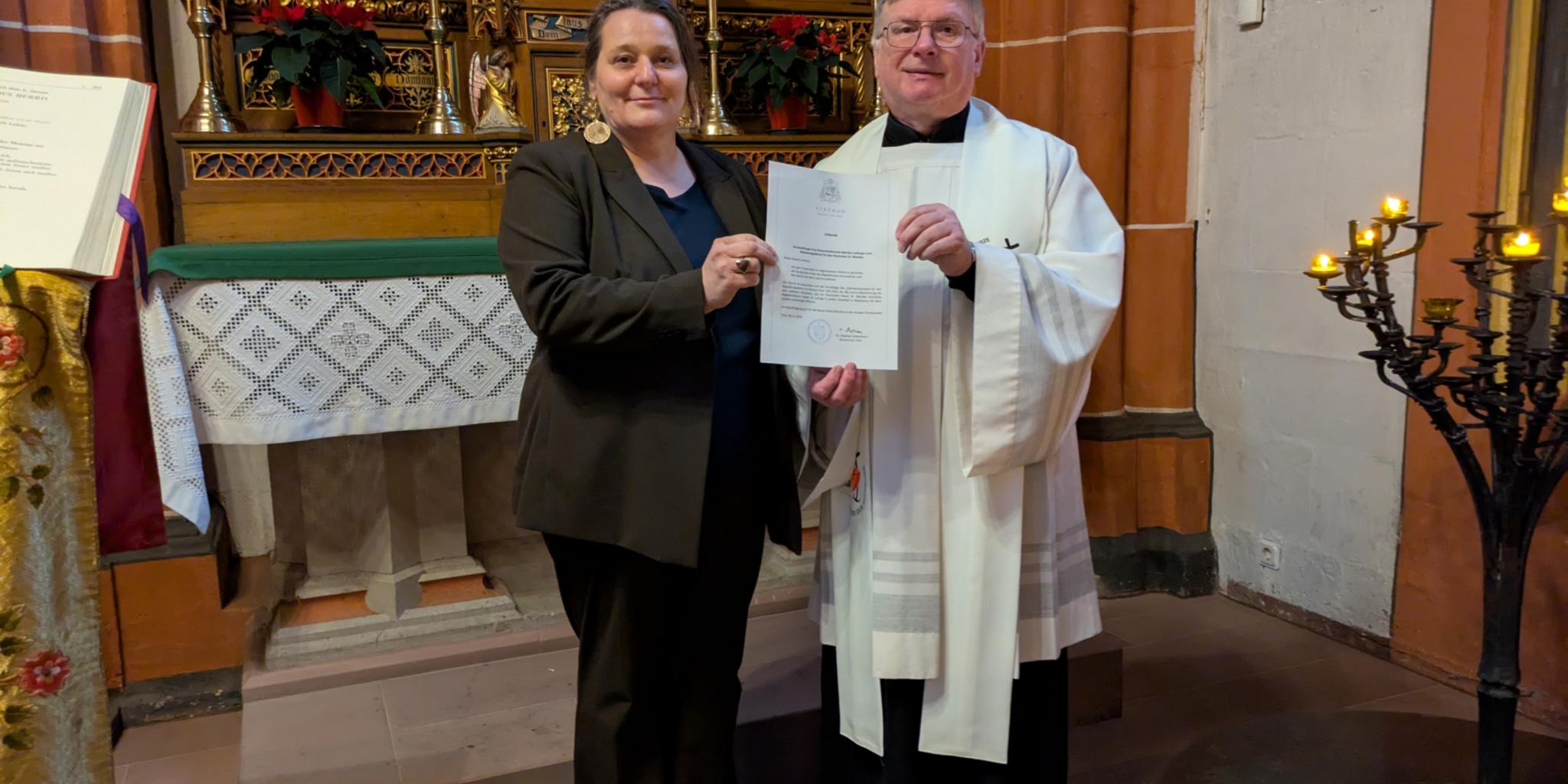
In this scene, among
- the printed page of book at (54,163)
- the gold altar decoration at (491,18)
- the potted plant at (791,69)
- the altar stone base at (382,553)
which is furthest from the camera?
the potted plant at (791,69)

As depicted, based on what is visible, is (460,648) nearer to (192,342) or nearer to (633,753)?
(192,342)

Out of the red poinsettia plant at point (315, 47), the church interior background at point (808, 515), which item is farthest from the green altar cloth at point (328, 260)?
the red poinsettia plant at point (315, 47)

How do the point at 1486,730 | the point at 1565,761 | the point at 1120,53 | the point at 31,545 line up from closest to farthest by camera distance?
the point at 31,545, the point at 1486,730, the point at 1565,761, the point at 1120,53

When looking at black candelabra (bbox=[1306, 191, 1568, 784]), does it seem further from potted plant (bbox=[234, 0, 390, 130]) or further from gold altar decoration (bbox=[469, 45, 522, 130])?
potted plant (bbox=[234, 0, 390, 130])

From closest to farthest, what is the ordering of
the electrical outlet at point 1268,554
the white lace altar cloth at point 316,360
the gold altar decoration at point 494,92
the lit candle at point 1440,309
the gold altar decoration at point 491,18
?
the lit candle at point 1440,309
the white lace altar cloth at point 316,360
the gold altar decoration at point 494,92
the gold altar decoration at point 491,18
the electrical outlet at point 1268,554

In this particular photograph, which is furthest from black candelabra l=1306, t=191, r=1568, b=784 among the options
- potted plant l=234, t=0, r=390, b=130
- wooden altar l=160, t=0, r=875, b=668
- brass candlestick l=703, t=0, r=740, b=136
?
potted plant l=234, t=0, r=390, b=130

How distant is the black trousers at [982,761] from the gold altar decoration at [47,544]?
1281 millimetres

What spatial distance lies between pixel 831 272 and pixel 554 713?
1.53m

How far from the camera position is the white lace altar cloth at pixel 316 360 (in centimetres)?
242

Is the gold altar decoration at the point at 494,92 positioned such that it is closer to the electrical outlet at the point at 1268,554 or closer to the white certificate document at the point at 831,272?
the white certificate document at the point at 831,272

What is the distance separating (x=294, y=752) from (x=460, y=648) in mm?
570

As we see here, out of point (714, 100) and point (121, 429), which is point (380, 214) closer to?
point (714, 100)

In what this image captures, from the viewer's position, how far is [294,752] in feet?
8.04

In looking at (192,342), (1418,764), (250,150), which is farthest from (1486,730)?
(250,150)
